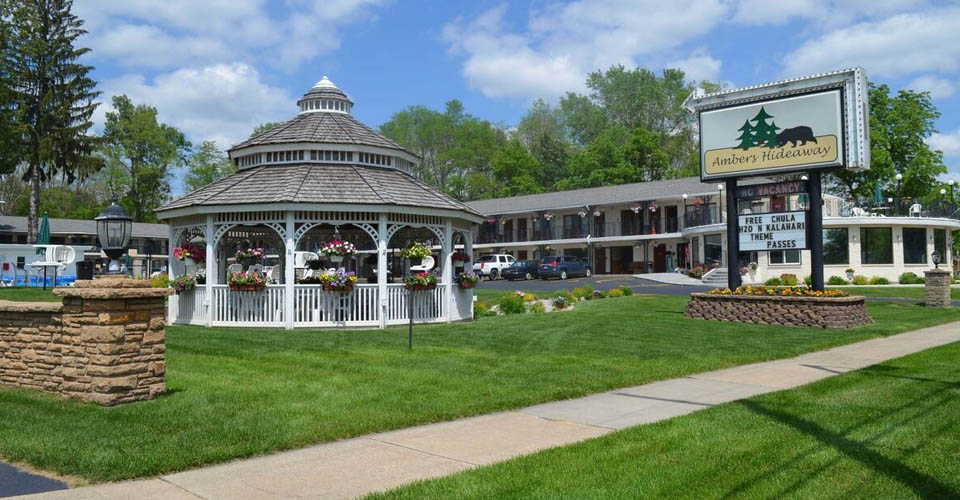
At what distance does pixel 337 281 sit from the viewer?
1720cm

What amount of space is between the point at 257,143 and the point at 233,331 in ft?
19.6

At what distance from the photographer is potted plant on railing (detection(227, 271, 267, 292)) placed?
17.3m

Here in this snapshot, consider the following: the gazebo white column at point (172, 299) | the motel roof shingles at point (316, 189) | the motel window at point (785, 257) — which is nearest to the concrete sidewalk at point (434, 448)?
the motel roof shingles at point (316, 189)

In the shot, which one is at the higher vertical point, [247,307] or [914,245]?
[914,245]

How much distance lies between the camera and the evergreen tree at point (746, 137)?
64.3 feet

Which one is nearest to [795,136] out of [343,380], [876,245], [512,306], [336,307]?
[512,306]

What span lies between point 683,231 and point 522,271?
35.1 feet

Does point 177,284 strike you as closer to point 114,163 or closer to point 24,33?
point 24,33

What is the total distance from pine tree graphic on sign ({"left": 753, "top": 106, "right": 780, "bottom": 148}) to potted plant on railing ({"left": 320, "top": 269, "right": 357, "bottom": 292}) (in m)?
11.5

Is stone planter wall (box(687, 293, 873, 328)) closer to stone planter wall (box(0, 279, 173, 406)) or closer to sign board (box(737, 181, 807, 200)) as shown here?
sign board (box(737, 181, 807, 200))

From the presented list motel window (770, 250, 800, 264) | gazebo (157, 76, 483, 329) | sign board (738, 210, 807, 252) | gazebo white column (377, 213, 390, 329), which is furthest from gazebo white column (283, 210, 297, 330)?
motel window (770, 250, 800, 264)

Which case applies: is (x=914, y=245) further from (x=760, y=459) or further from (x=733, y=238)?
(x=760, y=459)

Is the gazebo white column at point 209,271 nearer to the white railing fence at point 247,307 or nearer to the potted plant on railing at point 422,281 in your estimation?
the white railing fence at point 247,307

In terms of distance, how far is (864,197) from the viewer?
5231 cm
